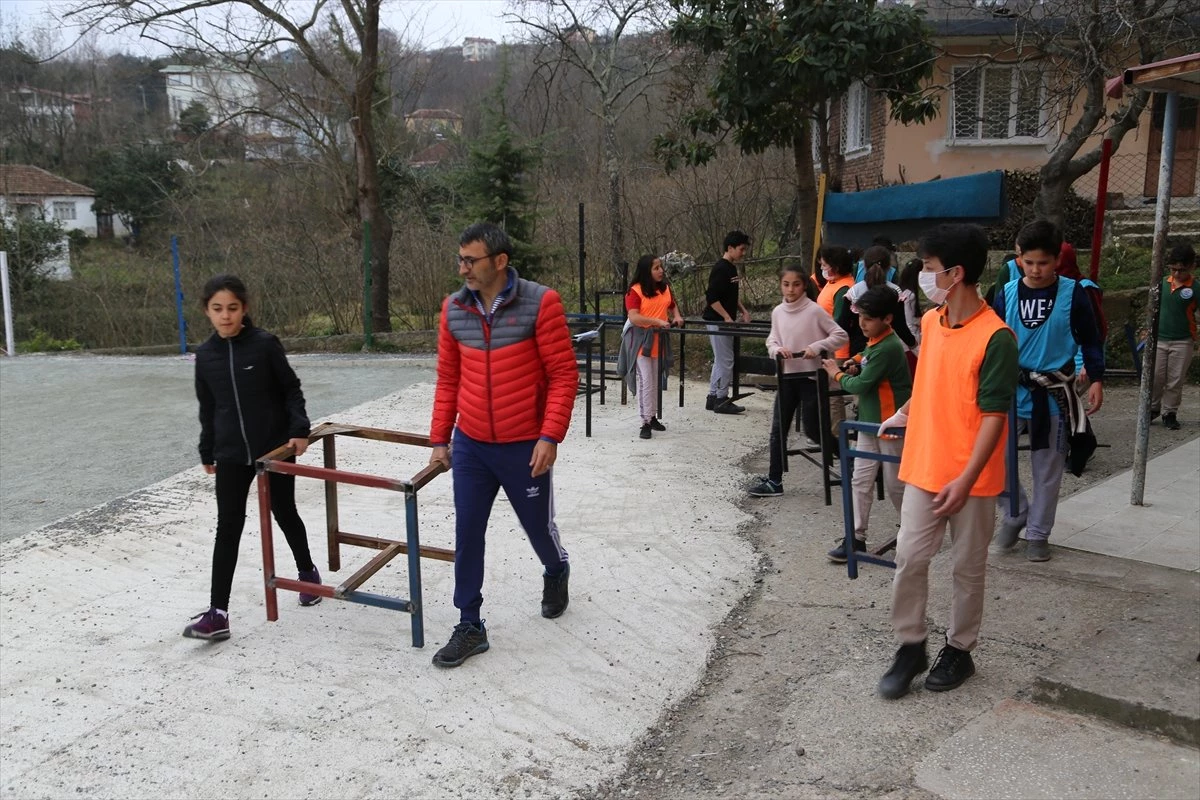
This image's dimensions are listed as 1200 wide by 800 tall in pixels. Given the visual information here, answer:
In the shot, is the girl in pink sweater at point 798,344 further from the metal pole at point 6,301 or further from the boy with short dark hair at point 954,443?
the metal pole at point 6,301

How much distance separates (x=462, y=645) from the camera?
4.35 m

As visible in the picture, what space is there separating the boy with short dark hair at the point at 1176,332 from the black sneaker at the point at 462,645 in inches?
274

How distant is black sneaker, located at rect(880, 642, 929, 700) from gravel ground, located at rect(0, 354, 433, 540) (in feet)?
18.3

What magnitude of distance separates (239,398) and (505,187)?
14.9 metres

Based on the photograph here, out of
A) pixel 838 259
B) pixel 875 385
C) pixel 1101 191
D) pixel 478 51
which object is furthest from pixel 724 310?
pixel 478 51

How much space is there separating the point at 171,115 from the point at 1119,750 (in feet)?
181

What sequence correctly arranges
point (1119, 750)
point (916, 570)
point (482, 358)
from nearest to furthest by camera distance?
1. point (1119, 750)
2. point (916, 570)
3. point (482, 358)

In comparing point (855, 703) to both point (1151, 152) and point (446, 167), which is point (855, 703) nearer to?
point (1151, 152)

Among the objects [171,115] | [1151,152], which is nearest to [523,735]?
[1151,152]

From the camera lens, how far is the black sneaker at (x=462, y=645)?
14.2 ft

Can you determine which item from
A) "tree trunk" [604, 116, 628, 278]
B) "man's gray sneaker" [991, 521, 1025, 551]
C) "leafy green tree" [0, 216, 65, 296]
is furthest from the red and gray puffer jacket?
"leafy green tree" [0, 216, 65, 296]

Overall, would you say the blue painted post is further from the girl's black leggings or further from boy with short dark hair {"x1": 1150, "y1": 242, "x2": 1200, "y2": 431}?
boy with short dark hair {"x1": 1150, "y1": 242, "x2": 1200, "y2": 431}

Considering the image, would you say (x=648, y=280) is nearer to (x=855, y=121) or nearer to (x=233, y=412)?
(x=233, y=412)

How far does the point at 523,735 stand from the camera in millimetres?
3773
